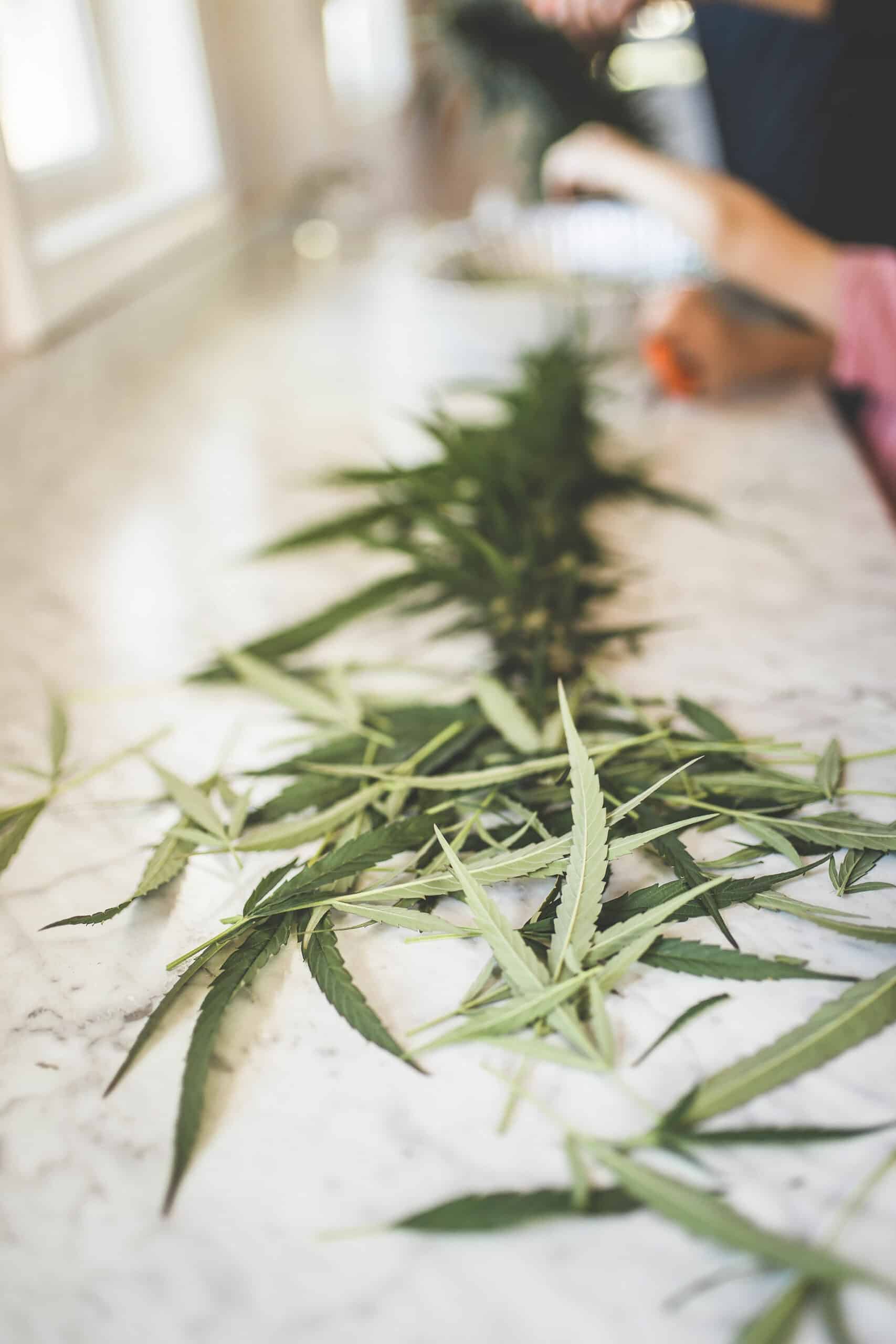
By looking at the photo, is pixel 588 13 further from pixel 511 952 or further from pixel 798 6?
pixel 511 952

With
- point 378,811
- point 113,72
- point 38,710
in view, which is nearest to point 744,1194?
point 378,811

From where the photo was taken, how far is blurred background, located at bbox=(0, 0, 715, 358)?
3.16 feet

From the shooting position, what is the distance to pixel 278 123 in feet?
5.39

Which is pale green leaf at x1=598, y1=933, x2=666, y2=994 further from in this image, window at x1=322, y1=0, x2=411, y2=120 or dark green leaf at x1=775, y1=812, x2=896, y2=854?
window at x1=322, y1=0, x2=411, y2=120

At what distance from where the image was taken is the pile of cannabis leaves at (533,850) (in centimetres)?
23

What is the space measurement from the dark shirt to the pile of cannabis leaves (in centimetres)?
77

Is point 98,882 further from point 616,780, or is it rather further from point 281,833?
point 616,780

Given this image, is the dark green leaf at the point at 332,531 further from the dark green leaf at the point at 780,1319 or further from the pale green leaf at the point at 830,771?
the dark green leaf at the point at 780,1319

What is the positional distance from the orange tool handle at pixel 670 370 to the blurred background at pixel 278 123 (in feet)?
1.34

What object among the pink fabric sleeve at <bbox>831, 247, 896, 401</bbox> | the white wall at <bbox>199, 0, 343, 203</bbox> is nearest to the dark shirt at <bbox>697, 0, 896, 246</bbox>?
the pink fabric sleeve at <bbox>831, 247, 896, 401</bbox>

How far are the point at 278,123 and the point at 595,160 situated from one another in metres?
0.86

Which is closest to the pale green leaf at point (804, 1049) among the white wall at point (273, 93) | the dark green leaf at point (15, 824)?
the dark green leaf at point (15, 824)

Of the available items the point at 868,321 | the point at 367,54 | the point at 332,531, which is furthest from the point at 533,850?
the point at 367,54

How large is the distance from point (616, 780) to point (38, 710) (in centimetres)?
29
